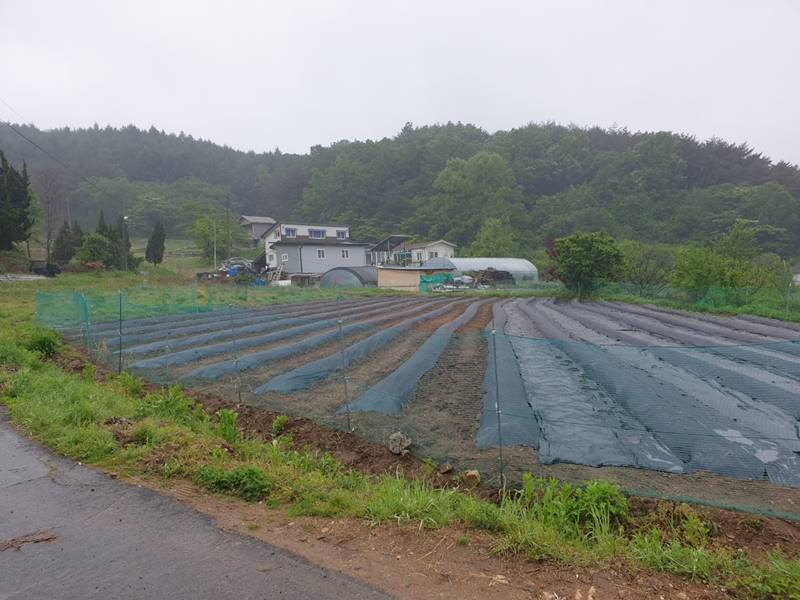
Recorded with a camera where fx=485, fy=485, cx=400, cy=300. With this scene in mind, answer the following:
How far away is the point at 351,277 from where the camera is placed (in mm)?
33188

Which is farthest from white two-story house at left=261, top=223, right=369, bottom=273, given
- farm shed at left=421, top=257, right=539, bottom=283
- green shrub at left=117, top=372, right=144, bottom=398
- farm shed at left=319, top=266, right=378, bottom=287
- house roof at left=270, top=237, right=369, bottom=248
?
green shrub at left=117, top=372, right=144, bottom=398

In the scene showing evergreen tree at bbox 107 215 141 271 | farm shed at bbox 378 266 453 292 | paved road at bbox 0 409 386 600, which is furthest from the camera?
farm shed at bbox 378 266 453 292

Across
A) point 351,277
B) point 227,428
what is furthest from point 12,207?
point 227,428

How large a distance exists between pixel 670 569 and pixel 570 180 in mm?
67442

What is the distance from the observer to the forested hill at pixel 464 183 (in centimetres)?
5100

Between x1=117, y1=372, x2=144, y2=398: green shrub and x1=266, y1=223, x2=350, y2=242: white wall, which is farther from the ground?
x1=266, y1=223, x2=350, y2=242: white wall

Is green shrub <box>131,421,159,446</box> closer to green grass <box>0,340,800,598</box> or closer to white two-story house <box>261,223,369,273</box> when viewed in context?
green grass <box>0,340,800,598</box>

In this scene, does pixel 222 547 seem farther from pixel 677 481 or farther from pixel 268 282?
pixel 268 282

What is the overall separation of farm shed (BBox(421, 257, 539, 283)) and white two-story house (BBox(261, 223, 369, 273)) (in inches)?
293

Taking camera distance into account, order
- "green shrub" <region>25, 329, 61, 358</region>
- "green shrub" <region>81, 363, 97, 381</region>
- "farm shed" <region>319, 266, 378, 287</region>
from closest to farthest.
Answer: "green shrub" <region>81, 363, 97, 381</region> < "green shrub" <region>25, 329, 61, 358</region> < "farm shed" <region>319, 266, 378, 287</region>

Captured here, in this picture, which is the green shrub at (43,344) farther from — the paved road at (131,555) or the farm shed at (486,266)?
the farm shed at (486,266)

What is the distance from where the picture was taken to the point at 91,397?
19.9ft

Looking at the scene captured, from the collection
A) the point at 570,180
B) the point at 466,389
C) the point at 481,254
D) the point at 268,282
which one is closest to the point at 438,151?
the point at 570,180

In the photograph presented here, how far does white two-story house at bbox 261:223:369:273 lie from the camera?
126 ft
